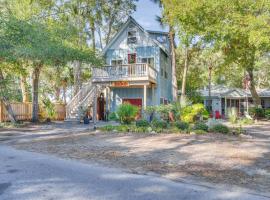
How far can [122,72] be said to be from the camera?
22141mm

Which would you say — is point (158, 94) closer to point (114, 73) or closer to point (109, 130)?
point (114, 73)

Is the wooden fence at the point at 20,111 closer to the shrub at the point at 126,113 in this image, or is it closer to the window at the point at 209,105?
the shrub at the point at 126,113

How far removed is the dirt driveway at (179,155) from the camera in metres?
6.38

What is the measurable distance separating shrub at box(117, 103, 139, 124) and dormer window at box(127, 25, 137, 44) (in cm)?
1014

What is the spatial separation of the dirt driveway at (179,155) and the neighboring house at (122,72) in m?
10.2

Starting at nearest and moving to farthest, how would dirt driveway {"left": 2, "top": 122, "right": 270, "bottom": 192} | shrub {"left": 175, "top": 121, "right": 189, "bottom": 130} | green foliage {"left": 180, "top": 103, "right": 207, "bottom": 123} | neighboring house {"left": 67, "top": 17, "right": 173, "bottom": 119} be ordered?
dirt driveway {"left": 2, "top": 122, "right": 270, "bottom": 192} → shrub {"left": 175, "top": 121, "right": 189, "bottom": 130} → green foliage {"left": 180, "top": 103, "right": 207, "bottom": 123} → neighboring house {"left": 67, "top": 17, "right": 173, "bottom": 119}

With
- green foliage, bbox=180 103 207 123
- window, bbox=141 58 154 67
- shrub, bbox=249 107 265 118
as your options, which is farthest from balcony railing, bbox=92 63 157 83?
shrub, bbox=249 107 265 118

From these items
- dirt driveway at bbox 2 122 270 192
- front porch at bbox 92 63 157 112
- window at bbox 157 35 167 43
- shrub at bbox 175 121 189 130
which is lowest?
dirt driveway at bbox 2 122 270 192

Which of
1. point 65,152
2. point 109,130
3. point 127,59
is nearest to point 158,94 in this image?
point 127,59

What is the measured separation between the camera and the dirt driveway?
6375 millimetres

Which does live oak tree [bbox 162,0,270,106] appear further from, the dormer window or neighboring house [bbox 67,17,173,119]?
the dormer window

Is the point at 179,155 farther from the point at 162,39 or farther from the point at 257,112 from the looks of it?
the point at 257,112

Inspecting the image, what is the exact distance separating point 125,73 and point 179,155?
45.6ft

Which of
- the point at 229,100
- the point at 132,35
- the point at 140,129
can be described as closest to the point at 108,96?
the point at 132,35
